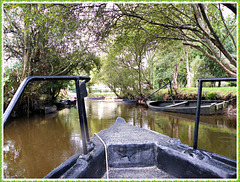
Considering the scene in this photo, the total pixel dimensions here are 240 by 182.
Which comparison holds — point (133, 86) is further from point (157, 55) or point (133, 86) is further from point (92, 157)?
point (92, 157)

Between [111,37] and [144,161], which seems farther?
[111,37]

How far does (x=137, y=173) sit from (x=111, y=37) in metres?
4.58

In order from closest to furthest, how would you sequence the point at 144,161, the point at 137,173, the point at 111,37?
the point at 137,173, the point at 144,161, the point at 111,37

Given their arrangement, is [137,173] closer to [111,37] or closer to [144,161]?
[144,161]

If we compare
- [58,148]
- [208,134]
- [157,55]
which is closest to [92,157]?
[58,148]

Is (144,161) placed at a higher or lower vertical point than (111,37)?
lower

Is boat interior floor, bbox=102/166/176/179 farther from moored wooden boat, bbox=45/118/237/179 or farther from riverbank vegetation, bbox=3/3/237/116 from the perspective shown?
riverbank vegetation, bbox=3/3/237/116

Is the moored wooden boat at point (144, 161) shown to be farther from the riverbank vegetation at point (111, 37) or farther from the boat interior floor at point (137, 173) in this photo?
the riverbank vegetation at point (111, 37)

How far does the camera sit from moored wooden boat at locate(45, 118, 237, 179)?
3.84ft

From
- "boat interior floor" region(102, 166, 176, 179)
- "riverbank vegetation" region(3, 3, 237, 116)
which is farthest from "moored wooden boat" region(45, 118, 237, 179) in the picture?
"riverbank vegetation" region(3, 3, 237, 116)

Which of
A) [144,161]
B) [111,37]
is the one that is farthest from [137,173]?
[111,37]

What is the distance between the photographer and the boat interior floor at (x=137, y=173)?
5.08 feet

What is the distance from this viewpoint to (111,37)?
5.15 meters

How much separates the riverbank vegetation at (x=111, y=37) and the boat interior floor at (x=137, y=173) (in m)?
2.04
